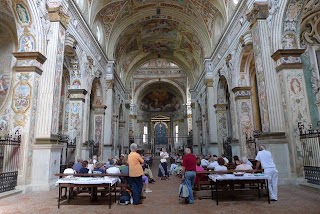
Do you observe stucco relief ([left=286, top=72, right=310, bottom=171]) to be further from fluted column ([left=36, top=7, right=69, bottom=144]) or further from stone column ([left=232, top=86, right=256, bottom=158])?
fluted column ([left=36, top=7, right=69, bottom=144])

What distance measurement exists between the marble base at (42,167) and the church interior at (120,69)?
34 mm

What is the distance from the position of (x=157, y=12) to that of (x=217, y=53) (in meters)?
6.39

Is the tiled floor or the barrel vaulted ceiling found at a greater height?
the barrel vaulted ceiling

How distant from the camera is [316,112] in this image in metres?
9.05

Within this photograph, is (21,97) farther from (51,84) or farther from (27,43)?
(27,43)

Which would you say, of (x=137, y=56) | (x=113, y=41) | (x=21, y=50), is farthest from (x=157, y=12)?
(x=21, y=50)

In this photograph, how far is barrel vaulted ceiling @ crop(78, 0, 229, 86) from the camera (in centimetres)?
1644

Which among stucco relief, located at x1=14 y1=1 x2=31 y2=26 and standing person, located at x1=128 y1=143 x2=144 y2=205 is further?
stucco relief, located at x1=14 y1=1 x2=31 y2=26

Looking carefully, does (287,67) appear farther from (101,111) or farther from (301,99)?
(101,111)

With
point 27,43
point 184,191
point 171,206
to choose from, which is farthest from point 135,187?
point 27,43

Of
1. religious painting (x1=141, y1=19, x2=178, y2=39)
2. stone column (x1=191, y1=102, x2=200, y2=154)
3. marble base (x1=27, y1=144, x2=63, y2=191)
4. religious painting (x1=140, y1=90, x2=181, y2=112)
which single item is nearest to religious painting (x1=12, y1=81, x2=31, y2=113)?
marble base (x1=27, y1=144, x2=63, y2=191)

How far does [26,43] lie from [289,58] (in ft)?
31.6

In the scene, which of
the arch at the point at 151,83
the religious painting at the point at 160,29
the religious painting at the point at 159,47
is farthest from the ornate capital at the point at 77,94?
the arch at the point at 151,83

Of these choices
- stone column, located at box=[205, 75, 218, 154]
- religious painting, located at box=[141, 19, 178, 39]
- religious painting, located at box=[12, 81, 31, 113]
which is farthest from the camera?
religious painting, located at box=[141, 19, 178, 39]
